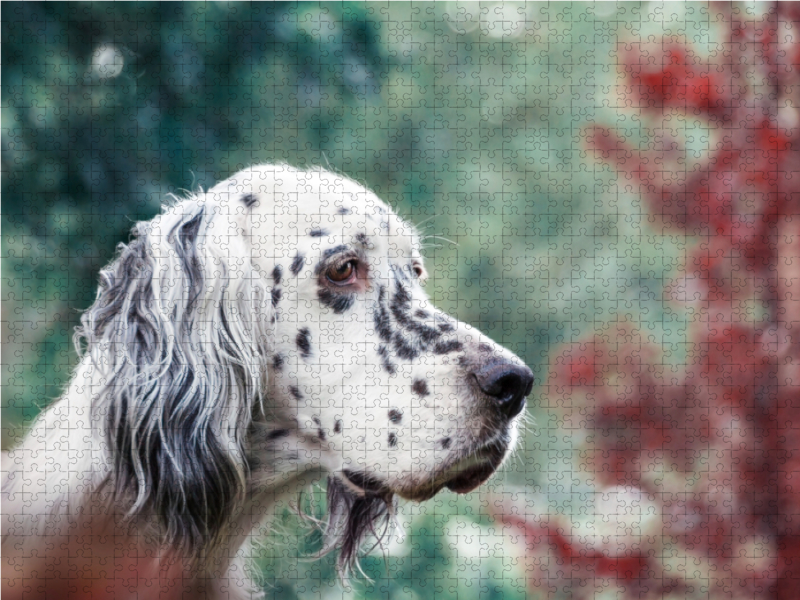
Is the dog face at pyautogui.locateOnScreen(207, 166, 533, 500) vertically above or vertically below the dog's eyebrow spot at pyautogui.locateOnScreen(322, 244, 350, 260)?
below

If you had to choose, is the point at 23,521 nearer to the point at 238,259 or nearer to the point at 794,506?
the point at 238,259

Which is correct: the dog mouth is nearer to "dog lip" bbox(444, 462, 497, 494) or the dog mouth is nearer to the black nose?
"dog lip" bbox(444, 462, 497, 494)

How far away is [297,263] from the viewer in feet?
9.09

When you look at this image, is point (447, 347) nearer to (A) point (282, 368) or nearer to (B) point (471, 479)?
(B) point (471, 479)

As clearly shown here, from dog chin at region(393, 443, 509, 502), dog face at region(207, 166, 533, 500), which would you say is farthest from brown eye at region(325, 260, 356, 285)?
dog chin at region(393, 443, 509, 502)

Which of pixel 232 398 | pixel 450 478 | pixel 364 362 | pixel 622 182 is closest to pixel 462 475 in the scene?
pixel 450 478

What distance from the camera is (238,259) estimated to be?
2.81 m

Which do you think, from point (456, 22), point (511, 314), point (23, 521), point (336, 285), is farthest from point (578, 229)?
point (23, 521)

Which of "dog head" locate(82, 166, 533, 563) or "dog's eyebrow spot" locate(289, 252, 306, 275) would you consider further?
"dog's eyebrow spot" locate(289, 252, 306, 275)

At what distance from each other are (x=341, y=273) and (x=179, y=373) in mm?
587

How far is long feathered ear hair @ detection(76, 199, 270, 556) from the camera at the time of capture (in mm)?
2701

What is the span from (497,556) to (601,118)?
13.0 feet

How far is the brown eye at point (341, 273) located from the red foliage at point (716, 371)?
2812 millimetres

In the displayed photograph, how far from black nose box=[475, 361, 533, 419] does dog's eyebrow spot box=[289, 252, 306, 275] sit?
64cm
